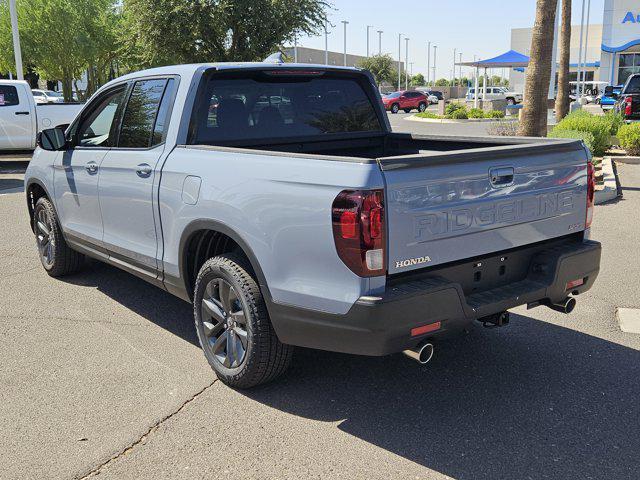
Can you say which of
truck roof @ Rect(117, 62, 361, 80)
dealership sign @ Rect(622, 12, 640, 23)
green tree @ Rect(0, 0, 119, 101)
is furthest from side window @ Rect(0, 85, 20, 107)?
dealership sign @ Rect(622, 12, 640, 23)

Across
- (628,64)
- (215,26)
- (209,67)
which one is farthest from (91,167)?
(628,64)

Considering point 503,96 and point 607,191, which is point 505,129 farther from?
point 503,96

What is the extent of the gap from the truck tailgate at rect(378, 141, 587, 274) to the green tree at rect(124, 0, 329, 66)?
83.6ft

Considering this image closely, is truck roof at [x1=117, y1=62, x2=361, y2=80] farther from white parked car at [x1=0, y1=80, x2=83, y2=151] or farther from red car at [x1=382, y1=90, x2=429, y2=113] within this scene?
red car at [x1=382, y1=90, x2=429, y2=113]

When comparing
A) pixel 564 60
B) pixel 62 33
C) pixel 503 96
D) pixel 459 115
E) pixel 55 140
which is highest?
pixel 62 33

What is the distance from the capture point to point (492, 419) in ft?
12.5

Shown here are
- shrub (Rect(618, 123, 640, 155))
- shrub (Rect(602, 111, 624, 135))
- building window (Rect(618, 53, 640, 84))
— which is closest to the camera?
shrub (Rect(618, 123, 640, 155))

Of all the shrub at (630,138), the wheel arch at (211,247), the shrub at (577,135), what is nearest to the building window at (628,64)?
the shrub at (630,138)

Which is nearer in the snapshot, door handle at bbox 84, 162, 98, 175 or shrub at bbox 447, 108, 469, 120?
door handle at bbox 84, 162, 98, 175

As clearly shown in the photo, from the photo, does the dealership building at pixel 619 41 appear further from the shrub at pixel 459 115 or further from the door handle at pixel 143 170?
the door handle at pixel 143 170

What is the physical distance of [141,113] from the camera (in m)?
5.01

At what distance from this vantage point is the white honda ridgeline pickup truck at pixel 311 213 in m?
3.33

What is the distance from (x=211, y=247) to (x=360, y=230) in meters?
1.53

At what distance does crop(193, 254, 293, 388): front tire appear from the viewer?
151 inches
